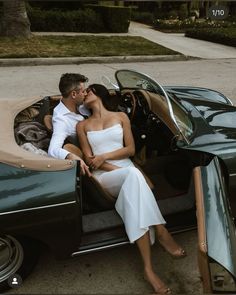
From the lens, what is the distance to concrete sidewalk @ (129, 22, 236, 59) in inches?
511

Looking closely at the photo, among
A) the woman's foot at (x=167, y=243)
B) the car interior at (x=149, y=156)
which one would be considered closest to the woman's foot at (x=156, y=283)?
the woman's foot at (x=167, y=243)

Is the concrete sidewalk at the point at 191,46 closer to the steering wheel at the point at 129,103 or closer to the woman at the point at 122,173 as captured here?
the steering wheel at the point at 129,103

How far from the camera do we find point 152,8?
2666 centimetres

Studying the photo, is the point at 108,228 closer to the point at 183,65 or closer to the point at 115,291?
the point at 115,291

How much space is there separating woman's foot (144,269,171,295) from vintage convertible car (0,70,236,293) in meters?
0.28

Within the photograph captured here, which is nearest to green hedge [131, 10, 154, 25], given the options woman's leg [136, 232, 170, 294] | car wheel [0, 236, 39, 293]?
woman's leg [136, 232, 170, 294]

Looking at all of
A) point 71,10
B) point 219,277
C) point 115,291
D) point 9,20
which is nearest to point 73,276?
point 115,291

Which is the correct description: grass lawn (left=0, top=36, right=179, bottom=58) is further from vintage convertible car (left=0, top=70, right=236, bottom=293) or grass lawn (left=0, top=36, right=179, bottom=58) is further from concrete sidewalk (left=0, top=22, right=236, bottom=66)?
vintage convertible car (left=0, top=70, right=236, bottom=293)

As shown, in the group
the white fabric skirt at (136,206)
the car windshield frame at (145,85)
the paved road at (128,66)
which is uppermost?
the car windshield frame at (145,85)

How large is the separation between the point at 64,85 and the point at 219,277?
2111 millimetres

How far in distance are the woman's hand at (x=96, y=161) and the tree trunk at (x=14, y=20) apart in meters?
9.58

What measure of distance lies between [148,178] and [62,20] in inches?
482

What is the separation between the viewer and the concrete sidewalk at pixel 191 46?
42.5 feet

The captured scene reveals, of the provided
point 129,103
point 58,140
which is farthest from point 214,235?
point 129,103
